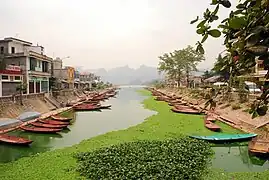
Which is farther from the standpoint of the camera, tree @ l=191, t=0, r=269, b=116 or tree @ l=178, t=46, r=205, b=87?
tree @ l=178, t=46, r=205, b=87

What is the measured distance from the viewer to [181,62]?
48.7 metres

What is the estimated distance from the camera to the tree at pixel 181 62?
46737mm

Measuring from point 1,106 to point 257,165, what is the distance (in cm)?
1614

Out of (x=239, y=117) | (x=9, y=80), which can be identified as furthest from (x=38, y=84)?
(x=239, y=117)

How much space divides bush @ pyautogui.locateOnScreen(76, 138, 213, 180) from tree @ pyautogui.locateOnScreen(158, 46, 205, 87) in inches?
1338

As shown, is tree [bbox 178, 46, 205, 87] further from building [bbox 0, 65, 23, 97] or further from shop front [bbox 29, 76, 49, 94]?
building [bbox 0, 65, 23, 97]

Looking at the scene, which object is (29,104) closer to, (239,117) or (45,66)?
(45,66)

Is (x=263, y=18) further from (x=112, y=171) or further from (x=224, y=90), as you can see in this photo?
(x=112, y=171)

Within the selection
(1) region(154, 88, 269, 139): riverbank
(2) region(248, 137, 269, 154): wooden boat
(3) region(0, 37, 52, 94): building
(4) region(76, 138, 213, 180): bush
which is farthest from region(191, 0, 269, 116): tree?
(3) region(0, 37, 52, 94): building

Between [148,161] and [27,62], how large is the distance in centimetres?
2110

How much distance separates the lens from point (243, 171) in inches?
357

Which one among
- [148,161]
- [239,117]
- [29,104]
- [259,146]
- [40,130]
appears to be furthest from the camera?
[29,104]

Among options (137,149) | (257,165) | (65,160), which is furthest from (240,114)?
(65,160)

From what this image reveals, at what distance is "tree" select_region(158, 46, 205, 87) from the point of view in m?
46.7
